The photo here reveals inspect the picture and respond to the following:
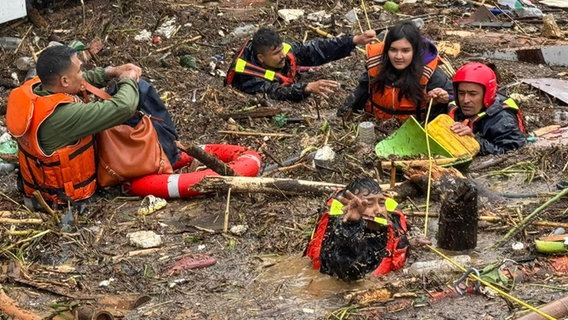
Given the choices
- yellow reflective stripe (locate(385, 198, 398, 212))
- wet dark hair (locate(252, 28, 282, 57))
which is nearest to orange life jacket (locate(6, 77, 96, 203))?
yellow reflective stripe (locate(385, 198, 398, 212))

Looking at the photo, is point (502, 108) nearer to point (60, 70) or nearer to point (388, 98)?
point (388, 98)

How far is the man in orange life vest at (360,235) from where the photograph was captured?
17.4ft

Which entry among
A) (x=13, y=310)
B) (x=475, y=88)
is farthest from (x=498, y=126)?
(x=13, y=310)

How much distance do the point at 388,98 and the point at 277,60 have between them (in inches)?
65.1

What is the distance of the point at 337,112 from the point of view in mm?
9180

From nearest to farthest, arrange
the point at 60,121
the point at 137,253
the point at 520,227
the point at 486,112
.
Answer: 1. the point at 520,227
2. the point at 137,253
3. the point at 60,121
4. the point at 486,112

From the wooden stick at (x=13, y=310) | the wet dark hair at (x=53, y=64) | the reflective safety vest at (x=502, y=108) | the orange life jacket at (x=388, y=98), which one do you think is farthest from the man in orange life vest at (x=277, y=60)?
the wooden stick at (x=13, y=310)

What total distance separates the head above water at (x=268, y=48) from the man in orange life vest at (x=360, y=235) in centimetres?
432

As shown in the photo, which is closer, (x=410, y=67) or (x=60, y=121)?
(x=60, y=121)

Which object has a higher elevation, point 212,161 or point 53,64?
point 53,64

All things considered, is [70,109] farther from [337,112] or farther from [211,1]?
[211,1]

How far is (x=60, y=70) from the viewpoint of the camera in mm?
6832

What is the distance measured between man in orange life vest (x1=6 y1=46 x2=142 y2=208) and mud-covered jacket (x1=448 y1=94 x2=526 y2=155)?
305cm

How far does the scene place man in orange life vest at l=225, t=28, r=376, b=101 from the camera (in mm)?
9750
